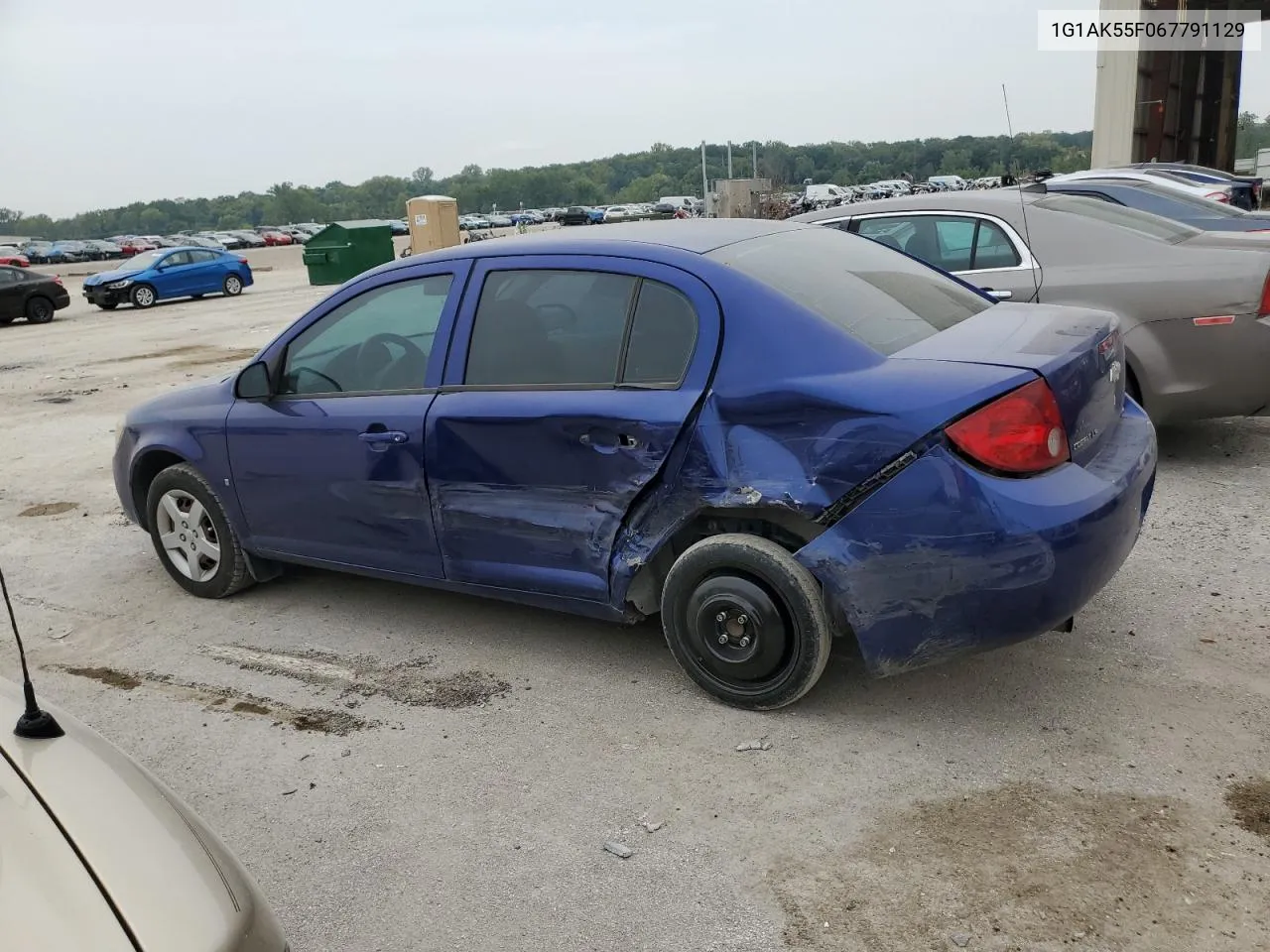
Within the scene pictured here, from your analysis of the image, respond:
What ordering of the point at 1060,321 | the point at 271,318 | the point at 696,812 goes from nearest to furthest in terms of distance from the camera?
1. the point at 696,812
2. the point at 1060,321
3. the point at 271,318

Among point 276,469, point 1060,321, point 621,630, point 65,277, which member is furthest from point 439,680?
point 65,277

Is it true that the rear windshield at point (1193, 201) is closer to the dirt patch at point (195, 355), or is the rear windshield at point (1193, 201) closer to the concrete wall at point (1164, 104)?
the dirt patch at point (195, 355)

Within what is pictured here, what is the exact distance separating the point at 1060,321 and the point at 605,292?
1.66 meters

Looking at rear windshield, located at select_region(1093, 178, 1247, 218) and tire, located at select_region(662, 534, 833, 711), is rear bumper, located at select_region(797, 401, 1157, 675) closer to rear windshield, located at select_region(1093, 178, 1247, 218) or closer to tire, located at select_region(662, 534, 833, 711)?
tire, located at select_region(662, 534, 833, 711)

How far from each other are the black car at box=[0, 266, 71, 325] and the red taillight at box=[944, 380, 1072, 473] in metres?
24.3

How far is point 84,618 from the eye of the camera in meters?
5.17

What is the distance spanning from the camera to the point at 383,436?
170 inches

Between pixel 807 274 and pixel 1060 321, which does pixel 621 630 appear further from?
pixel 1060 321

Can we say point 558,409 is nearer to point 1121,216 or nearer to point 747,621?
point 747,621

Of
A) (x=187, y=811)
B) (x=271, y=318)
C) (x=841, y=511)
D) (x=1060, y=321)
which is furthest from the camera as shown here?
(x=271, y=318)

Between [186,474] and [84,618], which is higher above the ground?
[186,474]

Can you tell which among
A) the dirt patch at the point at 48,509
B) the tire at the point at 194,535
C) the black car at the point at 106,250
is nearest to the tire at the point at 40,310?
the dirt patch at the point at 48,509

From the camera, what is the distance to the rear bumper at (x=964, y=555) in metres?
3.17

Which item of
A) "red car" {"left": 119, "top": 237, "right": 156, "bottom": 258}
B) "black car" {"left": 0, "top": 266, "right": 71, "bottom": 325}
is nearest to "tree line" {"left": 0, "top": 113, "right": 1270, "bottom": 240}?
"red car" {"left": 119, "top": 237, "right": 156, "bottom": 258}
